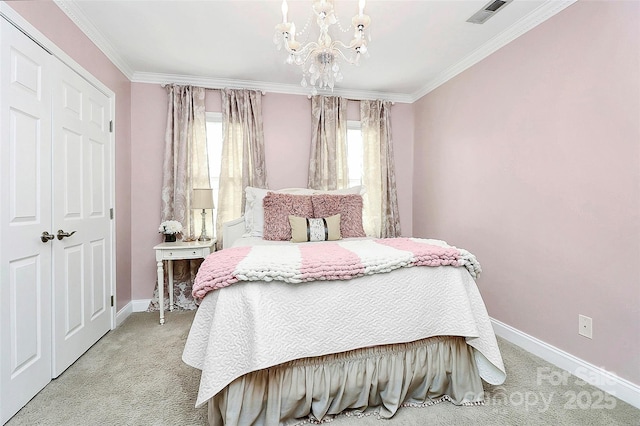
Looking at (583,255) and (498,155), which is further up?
(498,155)

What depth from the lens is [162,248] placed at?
9.39ft

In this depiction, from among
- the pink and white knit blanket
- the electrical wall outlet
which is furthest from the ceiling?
the electrical wall outlet

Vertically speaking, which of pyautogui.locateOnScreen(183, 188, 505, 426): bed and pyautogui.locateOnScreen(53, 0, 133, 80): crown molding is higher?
pyautogui.locateOnScreen(53, 0, 133, 80): crown molding

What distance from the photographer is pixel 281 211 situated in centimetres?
285

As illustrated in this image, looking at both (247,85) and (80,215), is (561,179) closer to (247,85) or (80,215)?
(247,85)

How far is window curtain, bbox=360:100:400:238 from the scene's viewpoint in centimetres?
385

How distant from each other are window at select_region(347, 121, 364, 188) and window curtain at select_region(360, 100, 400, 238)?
69mm

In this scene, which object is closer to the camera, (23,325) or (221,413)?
(221,413)

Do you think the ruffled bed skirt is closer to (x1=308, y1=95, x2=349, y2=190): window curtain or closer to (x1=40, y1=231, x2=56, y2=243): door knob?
(x1=40, y1=231, x2=56, y2=243): door knob

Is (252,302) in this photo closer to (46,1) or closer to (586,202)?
(586,202)

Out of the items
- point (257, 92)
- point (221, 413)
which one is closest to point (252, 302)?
point (221, 413)

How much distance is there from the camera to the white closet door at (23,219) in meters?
1.58

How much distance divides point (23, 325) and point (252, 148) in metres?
2.44

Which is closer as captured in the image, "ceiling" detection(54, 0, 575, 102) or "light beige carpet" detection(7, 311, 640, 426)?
"light beige carpet" detection(7, 311, 640, 426)
